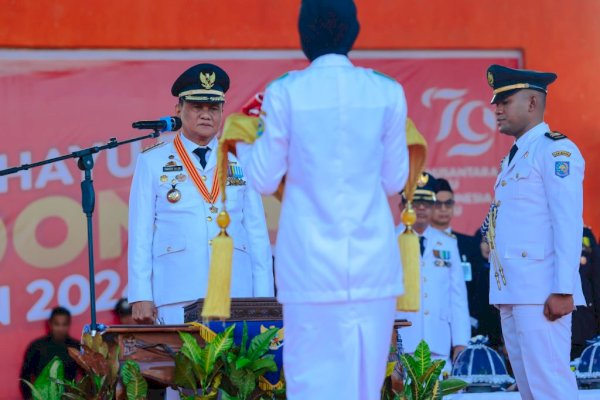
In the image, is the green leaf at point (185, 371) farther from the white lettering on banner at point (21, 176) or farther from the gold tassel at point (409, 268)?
the white lettering on banner at point (21, 176)

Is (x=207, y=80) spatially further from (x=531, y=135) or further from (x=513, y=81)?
(x=531, y=135)

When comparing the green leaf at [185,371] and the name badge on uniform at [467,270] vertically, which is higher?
the name badge on uniform at [467,270]

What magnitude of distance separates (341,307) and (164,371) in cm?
133

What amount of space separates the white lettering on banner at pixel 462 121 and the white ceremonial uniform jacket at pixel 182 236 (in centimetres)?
332

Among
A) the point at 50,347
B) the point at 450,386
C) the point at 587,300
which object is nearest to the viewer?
the point at 450,386

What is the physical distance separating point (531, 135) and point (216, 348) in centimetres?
181

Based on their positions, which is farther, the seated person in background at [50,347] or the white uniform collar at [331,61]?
the seated person in background at [50,347]

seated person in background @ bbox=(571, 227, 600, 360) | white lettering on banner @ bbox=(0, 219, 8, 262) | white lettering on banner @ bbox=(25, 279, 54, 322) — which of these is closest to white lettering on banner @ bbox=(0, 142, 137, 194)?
white lettering on banner @ bbox=(0, 219, 8, 262)

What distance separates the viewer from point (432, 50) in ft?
28.1

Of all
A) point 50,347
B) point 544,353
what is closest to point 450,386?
point 544,353

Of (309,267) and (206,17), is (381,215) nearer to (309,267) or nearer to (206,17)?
(309,267)

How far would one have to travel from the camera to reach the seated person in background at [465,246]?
809cm

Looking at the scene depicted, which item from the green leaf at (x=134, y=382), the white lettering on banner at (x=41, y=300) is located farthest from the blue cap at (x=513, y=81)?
the white lettering on banner at (x=41, y=300)

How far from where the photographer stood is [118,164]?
7957 millimetres
